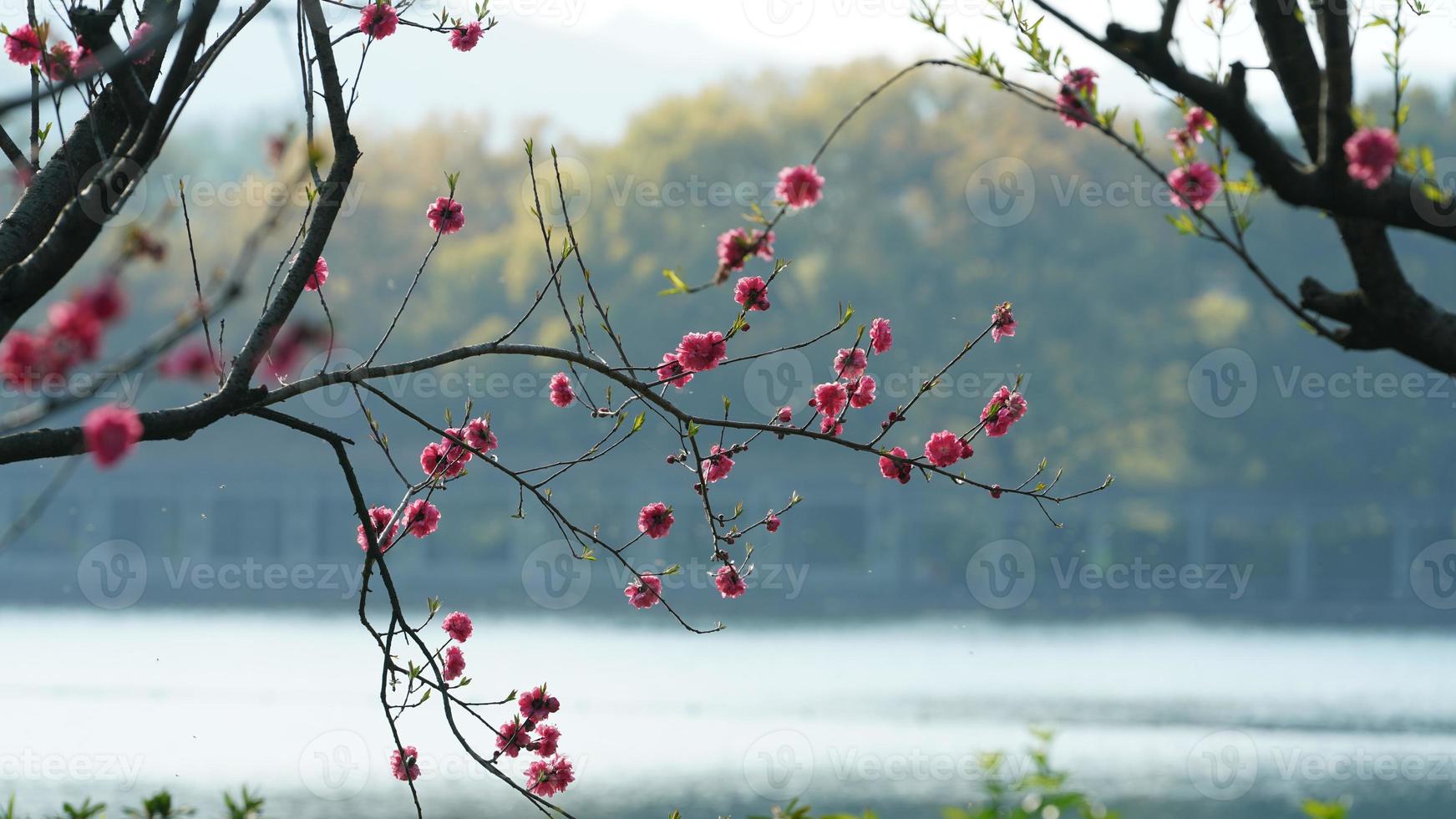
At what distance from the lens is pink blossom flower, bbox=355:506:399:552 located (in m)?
4.26

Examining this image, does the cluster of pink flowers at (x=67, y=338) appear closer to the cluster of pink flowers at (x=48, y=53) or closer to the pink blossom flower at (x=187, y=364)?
the pink blossom flower at (x=187, y=364)

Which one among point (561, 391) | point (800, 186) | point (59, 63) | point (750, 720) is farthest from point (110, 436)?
point (750, 720)

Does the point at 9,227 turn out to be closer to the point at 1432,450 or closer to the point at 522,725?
the point at 522,725

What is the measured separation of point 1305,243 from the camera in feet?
113

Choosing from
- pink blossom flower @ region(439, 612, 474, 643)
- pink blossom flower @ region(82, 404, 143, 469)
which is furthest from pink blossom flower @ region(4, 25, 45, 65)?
pink blossom flower @ region(82, 404, 143, 469)

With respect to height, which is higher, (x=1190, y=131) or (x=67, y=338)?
(x=1190, y=131)

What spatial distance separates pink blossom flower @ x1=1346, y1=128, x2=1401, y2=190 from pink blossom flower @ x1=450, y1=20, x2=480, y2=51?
Result: 2969 mm

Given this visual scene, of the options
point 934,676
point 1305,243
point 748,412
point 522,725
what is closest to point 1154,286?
point 1305,243

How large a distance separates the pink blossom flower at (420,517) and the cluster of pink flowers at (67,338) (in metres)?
2.53

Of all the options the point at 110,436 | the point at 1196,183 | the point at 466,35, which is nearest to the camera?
the point at 110,436

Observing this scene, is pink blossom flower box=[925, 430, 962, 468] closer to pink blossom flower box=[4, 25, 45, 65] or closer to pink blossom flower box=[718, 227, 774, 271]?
pink blossom flower box=[718, 227, 774, 271]

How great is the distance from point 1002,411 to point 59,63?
2.49 m

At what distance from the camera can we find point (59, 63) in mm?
3600

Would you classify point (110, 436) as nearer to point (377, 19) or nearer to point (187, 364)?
point (187, 364)
